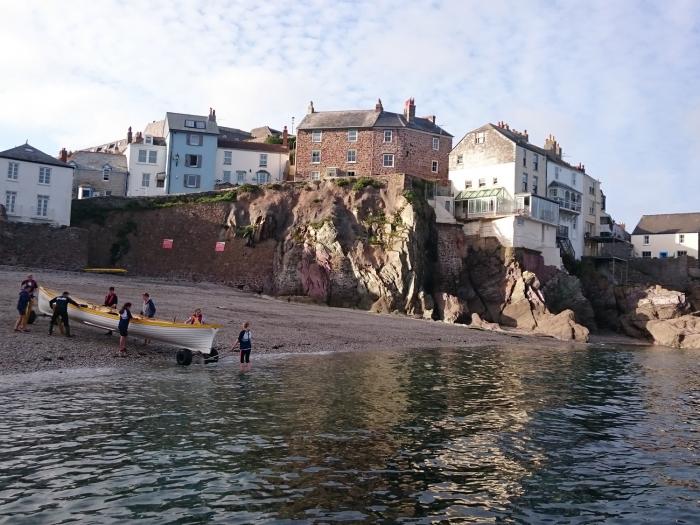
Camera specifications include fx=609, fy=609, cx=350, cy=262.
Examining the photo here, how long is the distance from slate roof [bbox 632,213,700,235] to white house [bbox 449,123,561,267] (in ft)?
87.1

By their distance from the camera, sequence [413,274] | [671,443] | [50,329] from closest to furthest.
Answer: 1. [671,443]
2. [50,329]
3. [413,274]

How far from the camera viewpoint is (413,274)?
2228 inches

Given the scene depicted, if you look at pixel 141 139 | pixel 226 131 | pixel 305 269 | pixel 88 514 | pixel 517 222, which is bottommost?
pixel 88 514

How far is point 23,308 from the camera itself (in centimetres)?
2625

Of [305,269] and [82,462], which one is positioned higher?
[305,269]

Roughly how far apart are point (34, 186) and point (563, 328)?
5055 centimetres

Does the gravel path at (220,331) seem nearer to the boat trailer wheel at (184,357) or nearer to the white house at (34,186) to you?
the boat trailer wheel at (184,357)

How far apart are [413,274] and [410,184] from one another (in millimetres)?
11252

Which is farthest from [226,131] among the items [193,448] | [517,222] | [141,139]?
[193,448]

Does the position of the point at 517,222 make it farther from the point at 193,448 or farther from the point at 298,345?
the point at 193,448

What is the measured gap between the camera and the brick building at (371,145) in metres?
72.5

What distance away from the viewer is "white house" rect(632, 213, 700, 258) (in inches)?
3344

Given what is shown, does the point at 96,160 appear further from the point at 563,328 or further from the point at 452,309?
the point at 563,328

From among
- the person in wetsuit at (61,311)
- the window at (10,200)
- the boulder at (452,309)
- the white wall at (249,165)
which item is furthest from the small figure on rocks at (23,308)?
the white wall at (249,165)
